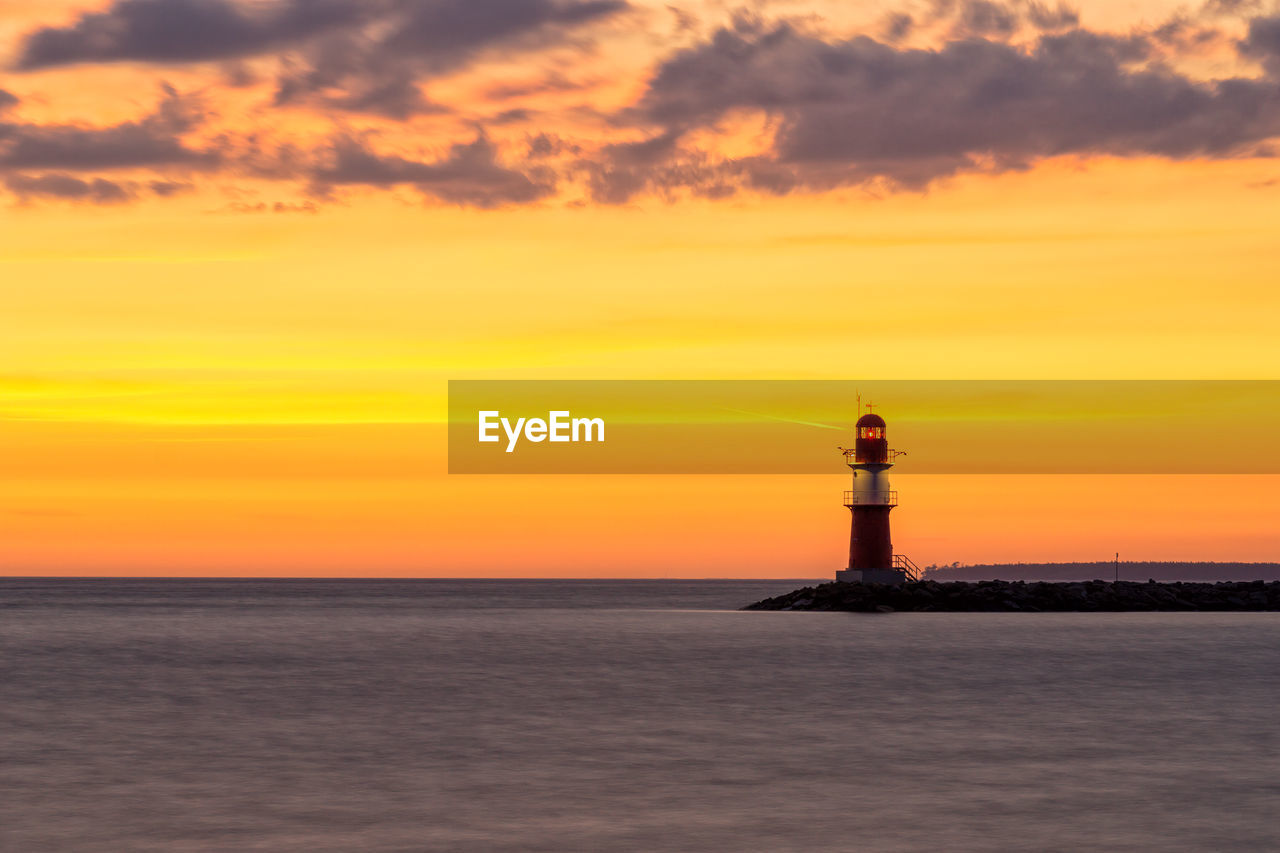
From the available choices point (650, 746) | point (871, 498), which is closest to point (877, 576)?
point (871, 498)

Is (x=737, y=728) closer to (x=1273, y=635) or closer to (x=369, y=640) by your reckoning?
(x=369, y=640)

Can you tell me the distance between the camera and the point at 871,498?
61.8 metres

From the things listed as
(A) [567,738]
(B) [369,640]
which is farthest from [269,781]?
(B) [369,640]

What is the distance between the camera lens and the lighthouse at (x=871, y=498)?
203 feet

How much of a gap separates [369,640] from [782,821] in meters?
47.6

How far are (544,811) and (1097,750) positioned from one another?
1240 cm

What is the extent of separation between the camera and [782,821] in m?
19.9

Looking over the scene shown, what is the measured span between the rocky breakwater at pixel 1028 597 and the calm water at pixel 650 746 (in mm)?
8232

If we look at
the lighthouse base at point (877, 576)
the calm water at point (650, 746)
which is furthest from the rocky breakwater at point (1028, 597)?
the calm water at point (650, 746)

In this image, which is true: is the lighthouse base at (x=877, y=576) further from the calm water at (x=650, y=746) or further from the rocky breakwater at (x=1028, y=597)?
the calm water at (x=650, y=746)

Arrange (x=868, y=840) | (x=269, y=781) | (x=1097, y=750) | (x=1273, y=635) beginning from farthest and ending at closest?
(x=1273, y=635) → (x=1097, y=750) → (x=269, y=781) → (x=868, y=840)

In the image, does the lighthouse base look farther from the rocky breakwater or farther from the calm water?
the calm water

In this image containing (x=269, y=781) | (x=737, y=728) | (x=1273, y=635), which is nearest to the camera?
(x=269, y=781)

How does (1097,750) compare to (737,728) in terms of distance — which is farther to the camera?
(737,728)
